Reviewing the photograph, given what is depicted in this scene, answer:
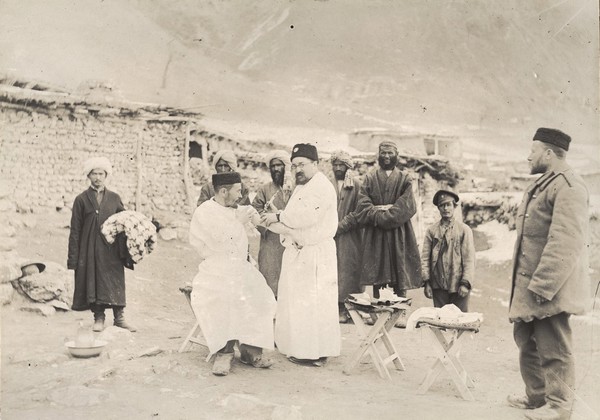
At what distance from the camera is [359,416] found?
3.89m

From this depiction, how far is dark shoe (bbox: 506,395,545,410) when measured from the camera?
3904mm

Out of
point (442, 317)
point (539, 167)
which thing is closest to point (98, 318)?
point (442, 317)

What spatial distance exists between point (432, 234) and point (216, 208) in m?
2.29

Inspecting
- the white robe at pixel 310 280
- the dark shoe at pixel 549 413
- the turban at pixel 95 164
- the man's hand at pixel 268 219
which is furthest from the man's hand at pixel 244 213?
the dark shoe at pixel 549 413

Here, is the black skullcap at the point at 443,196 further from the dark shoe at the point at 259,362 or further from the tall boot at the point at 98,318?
the tall boot at the point at 98,318

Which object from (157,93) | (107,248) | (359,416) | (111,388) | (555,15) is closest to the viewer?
(359,416)

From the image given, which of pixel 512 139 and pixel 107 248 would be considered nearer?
pixel 107 248

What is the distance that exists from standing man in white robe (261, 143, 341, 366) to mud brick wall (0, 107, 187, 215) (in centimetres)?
467

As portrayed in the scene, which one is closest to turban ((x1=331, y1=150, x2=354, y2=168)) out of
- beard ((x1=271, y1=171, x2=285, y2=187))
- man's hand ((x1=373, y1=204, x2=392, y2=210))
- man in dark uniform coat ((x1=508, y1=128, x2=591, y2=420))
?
man's hand ((x1=373, y1=204, x2=392, y2=210))

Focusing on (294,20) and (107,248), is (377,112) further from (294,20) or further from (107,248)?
(107,248)

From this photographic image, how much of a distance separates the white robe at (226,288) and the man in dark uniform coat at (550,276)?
195cm

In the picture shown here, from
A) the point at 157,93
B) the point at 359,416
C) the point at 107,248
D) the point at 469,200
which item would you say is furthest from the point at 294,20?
the point at 469,200

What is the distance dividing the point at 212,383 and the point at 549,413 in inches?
91.0

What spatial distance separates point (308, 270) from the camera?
16.0 feet
